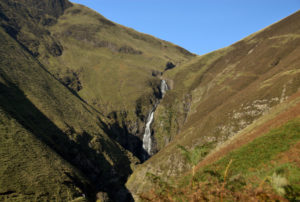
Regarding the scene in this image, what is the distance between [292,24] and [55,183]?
13630 cm

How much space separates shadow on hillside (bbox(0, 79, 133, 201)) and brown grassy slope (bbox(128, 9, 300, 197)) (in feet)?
19.8

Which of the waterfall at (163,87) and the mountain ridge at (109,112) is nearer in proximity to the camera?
the mountain ridge at (109,112)

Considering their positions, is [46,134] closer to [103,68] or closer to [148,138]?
[148,138]

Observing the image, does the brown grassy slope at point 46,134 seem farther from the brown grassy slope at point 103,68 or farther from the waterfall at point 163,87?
the waterfall at point 163,87

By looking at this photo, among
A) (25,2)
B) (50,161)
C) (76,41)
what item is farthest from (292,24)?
(25,2)

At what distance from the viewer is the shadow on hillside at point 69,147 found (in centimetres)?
5493

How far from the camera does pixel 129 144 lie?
320 feet

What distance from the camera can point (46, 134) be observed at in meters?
56.5

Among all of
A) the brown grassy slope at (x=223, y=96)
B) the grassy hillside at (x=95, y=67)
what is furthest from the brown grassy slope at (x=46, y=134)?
the grassy hillside at (x=95, y=67)

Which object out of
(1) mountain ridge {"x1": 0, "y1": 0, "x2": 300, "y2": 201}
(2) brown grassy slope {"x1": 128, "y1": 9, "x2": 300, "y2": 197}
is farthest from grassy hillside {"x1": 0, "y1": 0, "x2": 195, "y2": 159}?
(2) brown grassy slope {"x1": 128, "y1": 9, "x2": 300, "y2": 197}

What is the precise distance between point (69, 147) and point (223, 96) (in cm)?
6627

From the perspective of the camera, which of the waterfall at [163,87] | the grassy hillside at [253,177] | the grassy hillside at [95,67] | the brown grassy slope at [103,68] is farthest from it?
the waterfall at [163,87]

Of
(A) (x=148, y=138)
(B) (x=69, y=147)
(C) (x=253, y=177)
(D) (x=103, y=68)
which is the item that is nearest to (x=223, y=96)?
(A) (x=148, y=138)

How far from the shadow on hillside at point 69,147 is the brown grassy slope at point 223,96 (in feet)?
19.8
